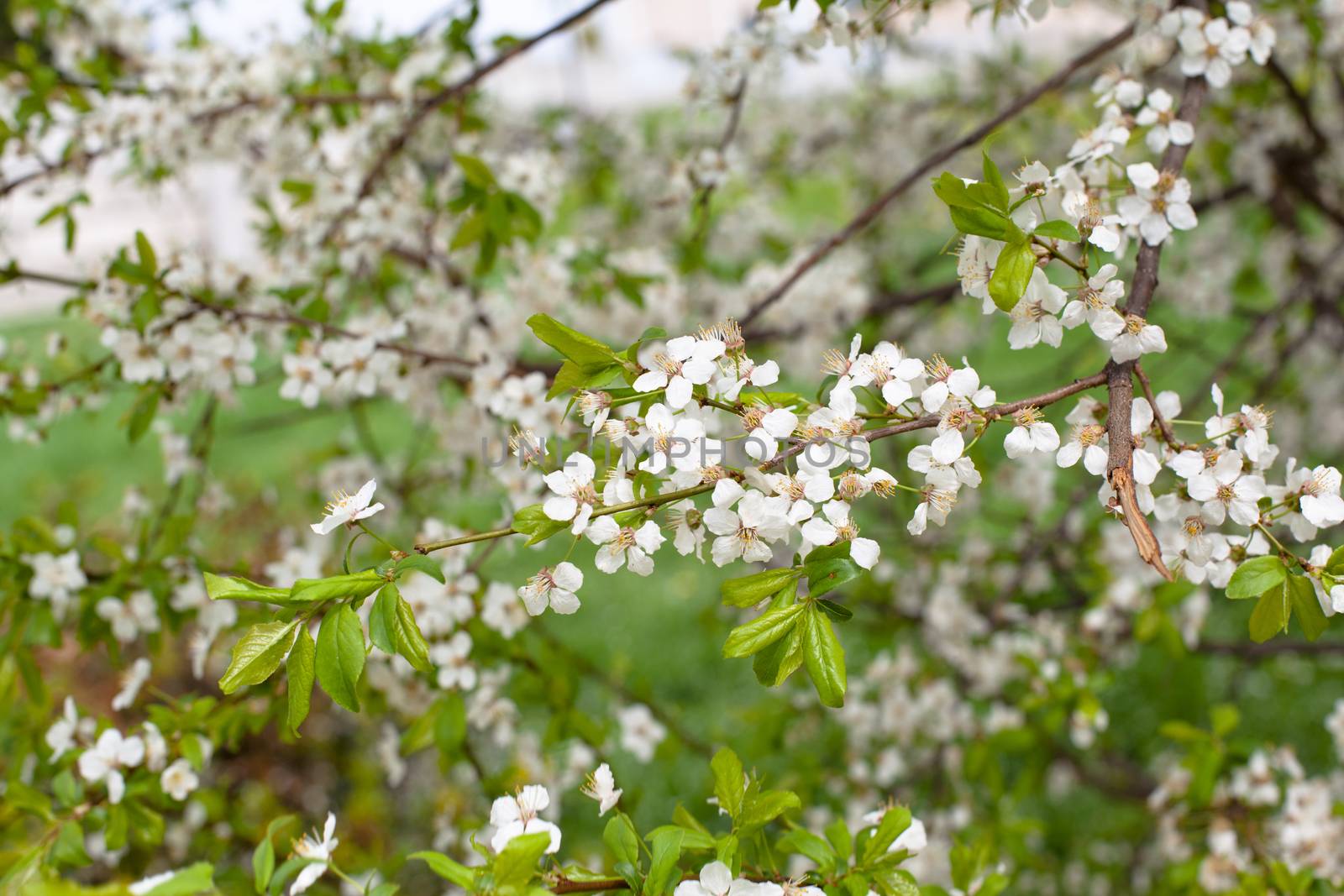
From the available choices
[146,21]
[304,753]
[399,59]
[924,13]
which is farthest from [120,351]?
[304,753]

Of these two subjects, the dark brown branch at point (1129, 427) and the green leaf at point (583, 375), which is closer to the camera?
the dark brown branch at point (1129, 427)

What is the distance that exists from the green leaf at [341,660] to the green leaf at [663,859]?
1.00 feet

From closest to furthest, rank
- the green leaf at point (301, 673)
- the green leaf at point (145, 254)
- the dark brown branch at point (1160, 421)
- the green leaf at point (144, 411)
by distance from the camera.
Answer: the green leaf at point (301, 673), the dark brown branch at point (1160, 421), the green leaf at point (145, 254), the green leaf at point (144, 411)

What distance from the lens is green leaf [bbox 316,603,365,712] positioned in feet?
2.77

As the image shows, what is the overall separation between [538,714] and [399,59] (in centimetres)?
242

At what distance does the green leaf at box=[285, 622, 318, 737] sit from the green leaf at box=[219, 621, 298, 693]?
11mm

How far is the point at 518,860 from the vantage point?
2.61 feet

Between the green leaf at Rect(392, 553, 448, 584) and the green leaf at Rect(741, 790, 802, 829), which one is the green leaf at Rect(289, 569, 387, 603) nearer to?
the green leaf at Rect(392, 553, 448, 584)

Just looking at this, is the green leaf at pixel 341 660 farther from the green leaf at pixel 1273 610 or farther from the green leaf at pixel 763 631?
the green leaf at pixel 1273 610

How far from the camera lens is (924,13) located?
4.82 feet

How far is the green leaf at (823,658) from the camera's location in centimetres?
83

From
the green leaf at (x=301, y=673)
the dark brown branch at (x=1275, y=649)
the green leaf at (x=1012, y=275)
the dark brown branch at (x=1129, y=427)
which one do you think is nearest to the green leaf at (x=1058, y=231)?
the green leaf at (x=1012, y=275)

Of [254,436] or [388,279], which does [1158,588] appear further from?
[254,436]

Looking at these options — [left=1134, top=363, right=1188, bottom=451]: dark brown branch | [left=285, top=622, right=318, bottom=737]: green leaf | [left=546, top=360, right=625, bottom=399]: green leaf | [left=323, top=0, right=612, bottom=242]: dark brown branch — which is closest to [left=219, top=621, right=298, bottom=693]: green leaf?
[left=285, top=622, right=318, bottom=737]: green leaf
